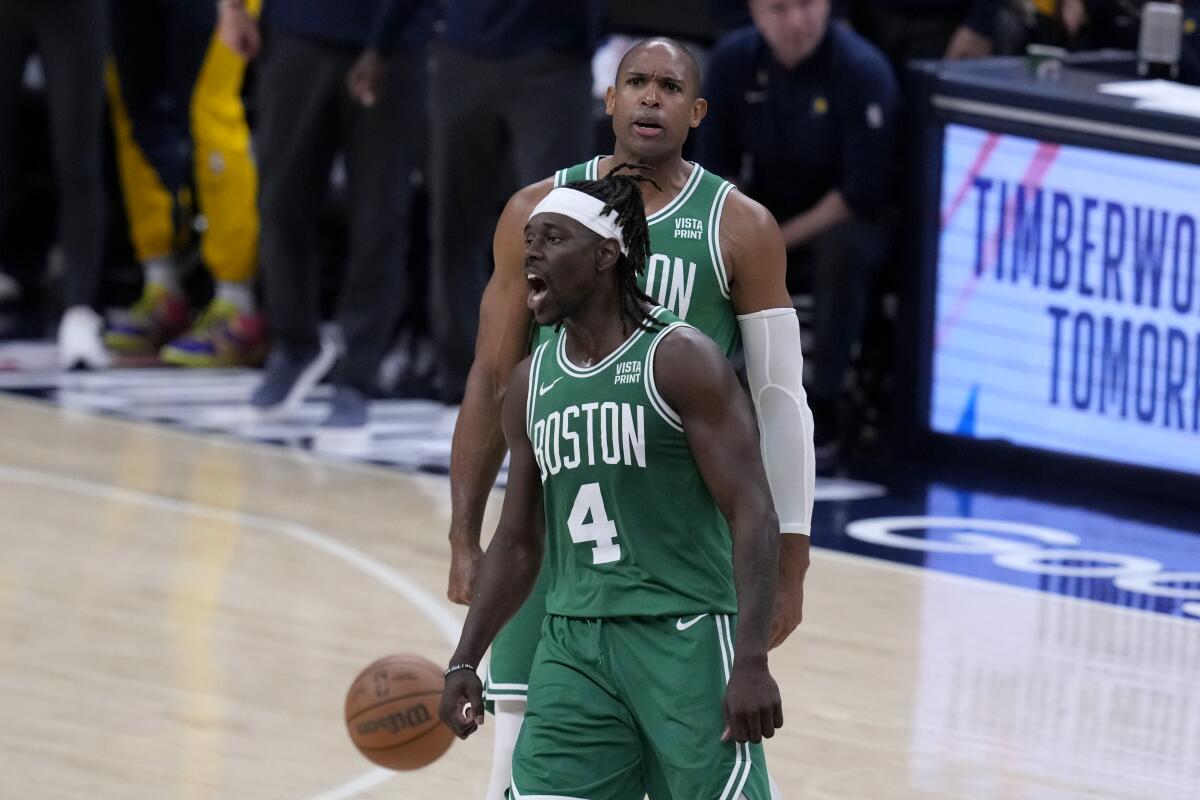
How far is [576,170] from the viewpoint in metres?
3.93

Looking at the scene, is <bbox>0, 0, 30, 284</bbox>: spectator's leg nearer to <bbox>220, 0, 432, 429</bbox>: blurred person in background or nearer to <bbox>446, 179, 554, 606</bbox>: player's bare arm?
<bbox>220, 0, 432, 429</bbox>: blurred person in background

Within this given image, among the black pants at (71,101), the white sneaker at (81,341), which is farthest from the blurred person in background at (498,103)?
the white sneaker at (81,341)

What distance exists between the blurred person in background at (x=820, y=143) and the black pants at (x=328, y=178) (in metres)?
1.13

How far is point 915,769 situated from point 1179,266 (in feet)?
9.72

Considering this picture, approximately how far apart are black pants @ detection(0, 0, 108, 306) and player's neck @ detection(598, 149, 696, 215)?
589 centimetres

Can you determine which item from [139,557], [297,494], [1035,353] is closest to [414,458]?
[297,494]

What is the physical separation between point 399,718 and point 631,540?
129 cm

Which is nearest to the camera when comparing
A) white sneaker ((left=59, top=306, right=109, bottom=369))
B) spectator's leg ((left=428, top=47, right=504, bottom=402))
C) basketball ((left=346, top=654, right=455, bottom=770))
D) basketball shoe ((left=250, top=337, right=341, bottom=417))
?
basketball ((left=346, top=654, right=455, bottom=770))

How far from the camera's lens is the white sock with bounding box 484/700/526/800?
4.11 m

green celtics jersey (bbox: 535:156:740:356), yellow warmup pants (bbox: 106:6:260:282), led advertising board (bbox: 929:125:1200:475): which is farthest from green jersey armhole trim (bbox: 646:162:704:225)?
yellow warmup pants (bbox: 106:6:260:282)

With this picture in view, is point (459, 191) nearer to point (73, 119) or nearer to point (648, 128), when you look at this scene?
point (73, 119)

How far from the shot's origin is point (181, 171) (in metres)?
10.3

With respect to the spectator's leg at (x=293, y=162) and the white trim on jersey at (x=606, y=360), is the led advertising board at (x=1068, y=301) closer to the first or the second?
the spectator's leg at (x=293, y=162)

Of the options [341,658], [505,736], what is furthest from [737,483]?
[341,658]
